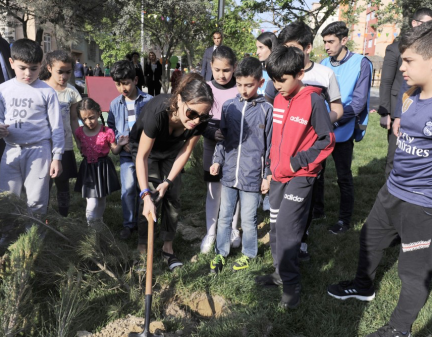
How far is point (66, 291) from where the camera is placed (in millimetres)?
2264

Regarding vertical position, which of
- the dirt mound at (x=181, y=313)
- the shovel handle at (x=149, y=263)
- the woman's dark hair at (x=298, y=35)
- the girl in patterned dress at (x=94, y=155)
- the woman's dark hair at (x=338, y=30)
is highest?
the woman's dark hair at (x=338, y=30)

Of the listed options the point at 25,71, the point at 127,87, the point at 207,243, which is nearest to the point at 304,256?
the point at 207,243

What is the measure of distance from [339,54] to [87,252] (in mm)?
3049

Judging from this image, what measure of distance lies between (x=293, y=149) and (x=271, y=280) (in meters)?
1.10

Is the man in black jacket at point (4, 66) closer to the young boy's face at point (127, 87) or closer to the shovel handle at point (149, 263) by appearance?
the young boy's face at point (127, 87)

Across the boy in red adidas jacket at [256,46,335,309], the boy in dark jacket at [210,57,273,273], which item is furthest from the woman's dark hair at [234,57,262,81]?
the boy in red adidas jacket at [256,46,335,309]

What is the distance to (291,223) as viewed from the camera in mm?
2754

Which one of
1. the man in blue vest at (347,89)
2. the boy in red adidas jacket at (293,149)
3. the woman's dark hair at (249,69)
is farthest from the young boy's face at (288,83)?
the man in blue vest at (347,89)

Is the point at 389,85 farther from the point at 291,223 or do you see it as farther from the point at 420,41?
the point at 291,223

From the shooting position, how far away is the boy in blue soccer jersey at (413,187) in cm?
222

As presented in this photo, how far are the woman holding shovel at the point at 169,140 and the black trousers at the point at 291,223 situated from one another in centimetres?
79

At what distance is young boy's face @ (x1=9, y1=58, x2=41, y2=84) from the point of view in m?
3.07

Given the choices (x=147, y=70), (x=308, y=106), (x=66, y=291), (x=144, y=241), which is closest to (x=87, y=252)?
(x=66, y=291)

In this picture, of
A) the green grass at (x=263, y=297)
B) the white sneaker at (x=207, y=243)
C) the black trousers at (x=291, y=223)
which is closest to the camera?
the green grass at (x=263, y=297)
